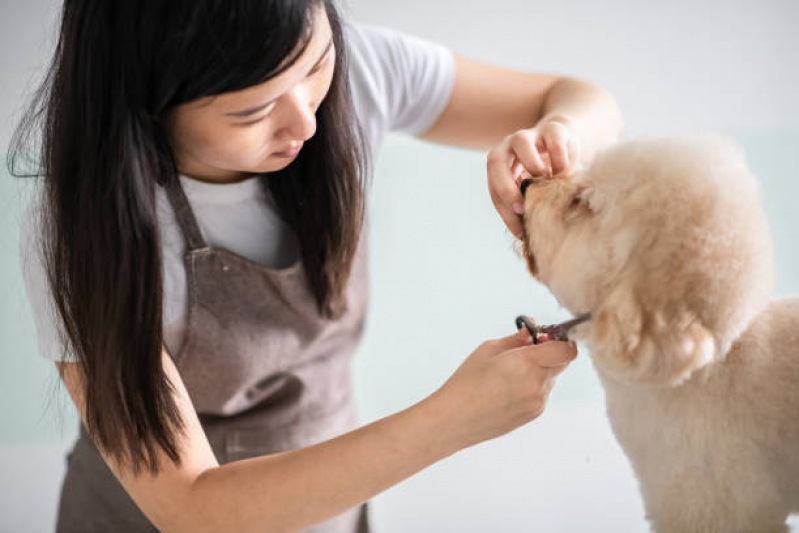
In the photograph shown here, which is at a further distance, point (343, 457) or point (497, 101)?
point (497, 101)

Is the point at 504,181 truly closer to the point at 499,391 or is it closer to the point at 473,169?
the point at 499,391

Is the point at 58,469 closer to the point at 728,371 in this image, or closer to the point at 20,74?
the point at 20,74

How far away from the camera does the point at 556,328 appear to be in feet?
2.24

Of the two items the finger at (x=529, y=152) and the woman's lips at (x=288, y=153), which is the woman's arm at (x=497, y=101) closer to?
the finger at (x=529, y=152)

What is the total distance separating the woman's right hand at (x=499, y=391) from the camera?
2.08ft

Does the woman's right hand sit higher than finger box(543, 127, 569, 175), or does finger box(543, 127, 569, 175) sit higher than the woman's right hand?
finger box(543, 127, 569, 175)

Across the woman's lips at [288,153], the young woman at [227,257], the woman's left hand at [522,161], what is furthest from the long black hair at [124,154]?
the woman's left hand at [522,161]

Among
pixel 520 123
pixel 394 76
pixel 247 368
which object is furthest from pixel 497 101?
pixel 247 368

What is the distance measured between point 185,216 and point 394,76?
1.17 ft

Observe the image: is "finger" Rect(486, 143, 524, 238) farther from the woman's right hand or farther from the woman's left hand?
the woman's right hand

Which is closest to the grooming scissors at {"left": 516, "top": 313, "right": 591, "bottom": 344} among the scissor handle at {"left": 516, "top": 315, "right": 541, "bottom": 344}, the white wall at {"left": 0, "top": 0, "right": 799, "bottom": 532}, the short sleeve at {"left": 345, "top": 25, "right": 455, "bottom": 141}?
the scissor handle at {"left": 516, "top": 315, "right": 541, "bottom": 344}

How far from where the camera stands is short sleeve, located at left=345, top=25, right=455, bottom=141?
0.95 meters

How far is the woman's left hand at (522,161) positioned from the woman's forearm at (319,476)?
0.22m

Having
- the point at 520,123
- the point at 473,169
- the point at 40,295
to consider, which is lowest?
the point at 473,169
